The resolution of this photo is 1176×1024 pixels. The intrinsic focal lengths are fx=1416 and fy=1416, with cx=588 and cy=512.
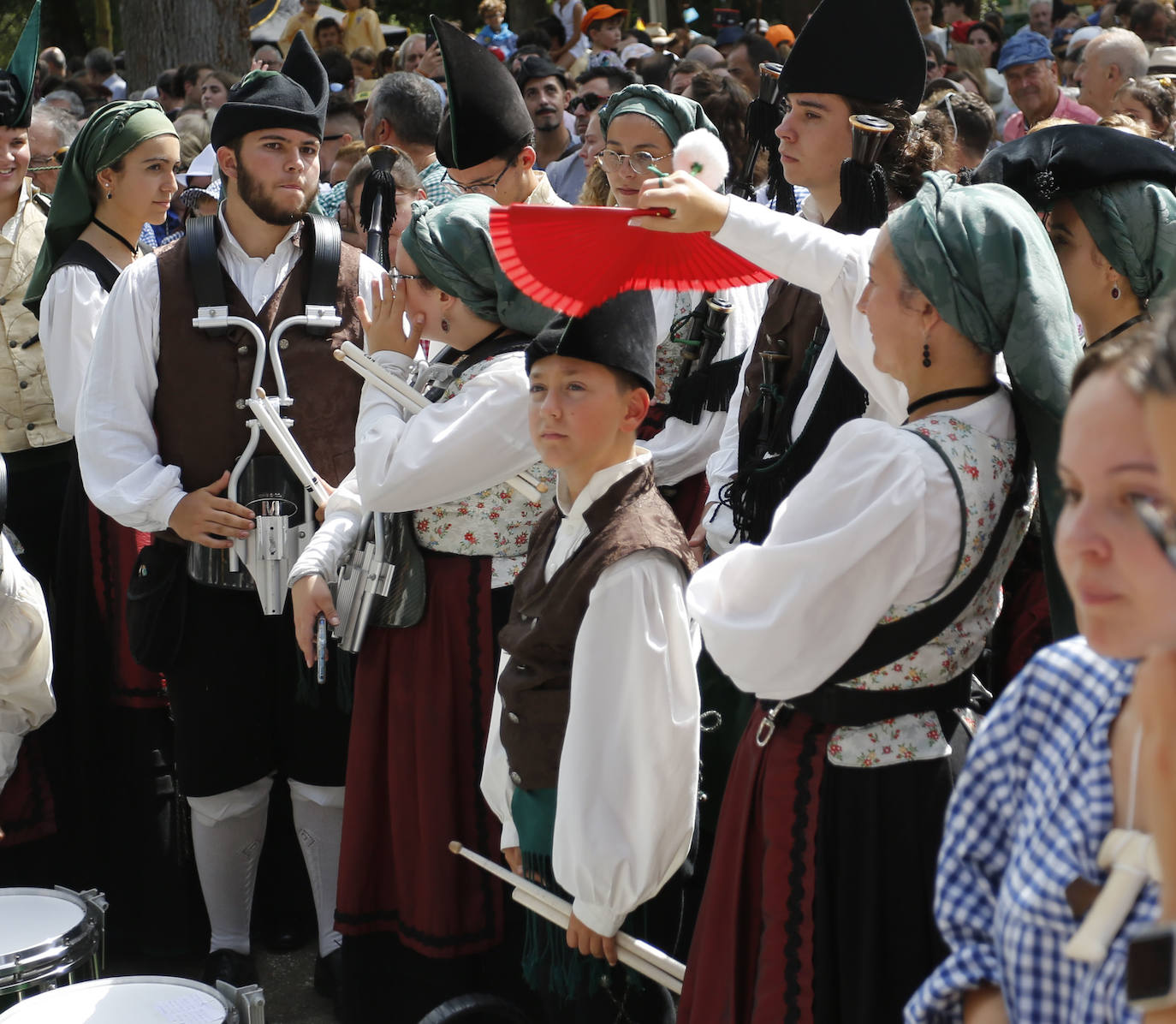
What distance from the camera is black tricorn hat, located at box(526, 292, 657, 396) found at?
2.50 meters

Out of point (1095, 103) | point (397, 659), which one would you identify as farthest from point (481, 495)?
point (1095, 103)


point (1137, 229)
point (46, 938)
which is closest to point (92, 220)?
point (46, 938)

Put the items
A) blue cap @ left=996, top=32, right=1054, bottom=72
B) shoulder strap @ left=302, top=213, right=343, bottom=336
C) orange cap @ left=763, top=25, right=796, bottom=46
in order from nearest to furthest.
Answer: shoulder strap @ left=302, top=213, right=343, bottom=336 → blue cap @ left=996, top=32, right=1054, bottom=72 → orange cap @ left=763, top=25, right=796, bottom=46

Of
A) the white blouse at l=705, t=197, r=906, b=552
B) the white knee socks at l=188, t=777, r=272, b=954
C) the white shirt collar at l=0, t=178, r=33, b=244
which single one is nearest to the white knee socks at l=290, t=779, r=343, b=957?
the white knee socks at l=188, t=777, r=272, b=954

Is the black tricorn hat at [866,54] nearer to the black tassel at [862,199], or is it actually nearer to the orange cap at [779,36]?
the black tassel at [862,199]

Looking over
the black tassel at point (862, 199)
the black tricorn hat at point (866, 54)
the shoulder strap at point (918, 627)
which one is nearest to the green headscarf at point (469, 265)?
the black tassel at point (862, 199)

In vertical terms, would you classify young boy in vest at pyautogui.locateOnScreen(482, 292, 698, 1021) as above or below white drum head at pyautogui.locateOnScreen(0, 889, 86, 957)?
above

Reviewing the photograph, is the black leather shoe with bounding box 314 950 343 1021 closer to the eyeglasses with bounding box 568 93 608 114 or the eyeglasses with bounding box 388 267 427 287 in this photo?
the eyeglasses with bounding box 388 267 427 287

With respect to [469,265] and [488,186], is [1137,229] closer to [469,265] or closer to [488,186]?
[469,265]

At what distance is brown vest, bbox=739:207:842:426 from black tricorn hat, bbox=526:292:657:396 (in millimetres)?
440

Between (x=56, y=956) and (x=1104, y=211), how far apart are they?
2.35 meters

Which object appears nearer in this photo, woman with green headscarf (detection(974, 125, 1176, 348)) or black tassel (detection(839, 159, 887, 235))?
woman with green headscarf (detection(974, 125, 1176, 348))

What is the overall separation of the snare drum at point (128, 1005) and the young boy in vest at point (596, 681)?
0.58m

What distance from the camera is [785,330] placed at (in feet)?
9.74
